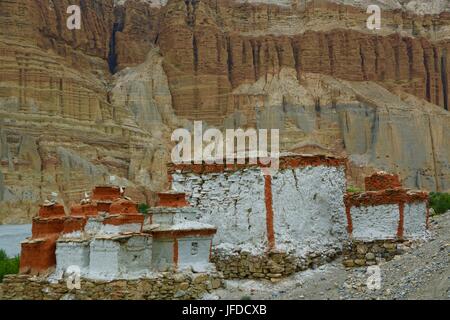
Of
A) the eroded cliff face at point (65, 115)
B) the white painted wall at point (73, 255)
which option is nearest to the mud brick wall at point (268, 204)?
the white painted wall at point (73, 255)

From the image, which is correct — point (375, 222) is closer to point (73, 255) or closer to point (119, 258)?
point (119, 258)

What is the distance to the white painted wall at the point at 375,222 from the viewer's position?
17781mm

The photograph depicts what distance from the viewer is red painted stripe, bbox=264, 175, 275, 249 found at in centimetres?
1742

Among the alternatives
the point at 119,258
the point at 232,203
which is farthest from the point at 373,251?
the point at 119,258

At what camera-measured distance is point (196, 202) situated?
1831 cm

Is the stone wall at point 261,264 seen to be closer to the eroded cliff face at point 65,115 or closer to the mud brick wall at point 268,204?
the mud brick wall at point 268,204

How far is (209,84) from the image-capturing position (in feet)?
299

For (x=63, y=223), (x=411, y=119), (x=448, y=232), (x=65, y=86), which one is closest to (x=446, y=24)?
(x=411, y=119)

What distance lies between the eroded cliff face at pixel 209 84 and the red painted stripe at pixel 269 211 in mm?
56391

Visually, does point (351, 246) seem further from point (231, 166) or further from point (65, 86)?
point (65, 86)

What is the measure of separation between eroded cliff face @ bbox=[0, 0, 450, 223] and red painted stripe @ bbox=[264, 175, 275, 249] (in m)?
56.4

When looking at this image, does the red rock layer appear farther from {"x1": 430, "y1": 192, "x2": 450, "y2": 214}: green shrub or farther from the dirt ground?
{"x1": 430, "y1": 192, "x2": 450, "y2": 214}: green shrub

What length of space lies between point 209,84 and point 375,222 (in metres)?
74.7

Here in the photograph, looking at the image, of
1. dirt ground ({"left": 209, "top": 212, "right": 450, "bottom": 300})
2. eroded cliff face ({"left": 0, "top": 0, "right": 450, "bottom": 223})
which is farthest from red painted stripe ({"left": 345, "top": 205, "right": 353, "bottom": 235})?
eroded cliff face ({"left": 0, "top": 0, "right": 450, "bottom": 223})
